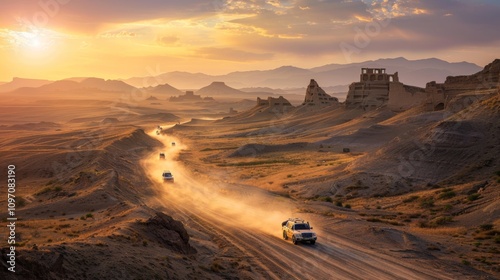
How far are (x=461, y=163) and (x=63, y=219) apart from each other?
3330 centimetres

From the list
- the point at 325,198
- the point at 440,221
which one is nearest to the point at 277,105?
the point at 325,198

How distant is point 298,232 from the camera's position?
28.7 metres

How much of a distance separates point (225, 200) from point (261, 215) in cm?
839

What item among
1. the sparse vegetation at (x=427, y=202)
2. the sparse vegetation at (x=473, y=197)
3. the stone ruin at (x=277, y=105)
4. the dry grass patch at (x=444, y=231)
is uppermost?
the stone ruin at (x=277, y=105)

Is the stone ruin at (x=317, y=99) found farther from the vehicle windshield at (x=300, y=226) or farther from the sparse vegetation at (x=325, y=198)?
the vehicle windshield at (x=300, y=226)

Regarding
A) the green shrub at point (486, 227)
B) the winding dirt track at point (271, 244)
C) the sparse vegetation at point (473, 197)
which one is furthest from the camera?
the sparse vegetation at point (473, 197)

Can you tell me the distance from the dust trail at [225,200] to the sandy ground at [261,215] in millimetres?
134

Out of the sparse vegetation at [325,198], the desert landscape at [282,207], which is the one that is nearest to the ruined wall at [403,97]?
the desert landscape at [282,207]

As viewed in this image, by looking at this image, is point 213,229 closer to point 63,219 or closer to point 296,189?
point 63,219

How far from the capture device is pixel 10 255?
1389cm

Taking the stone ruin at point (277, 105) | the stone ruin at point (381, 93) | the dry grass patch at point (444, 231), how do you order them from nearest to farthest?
the dry grass patch at point (444, 231)
the stone ruin at point (381, 93)
the stone ruin at point (277, 105)

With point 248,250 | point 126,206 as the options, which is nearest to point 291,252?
point 248,250

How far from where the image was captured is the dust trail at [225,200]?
122 ft

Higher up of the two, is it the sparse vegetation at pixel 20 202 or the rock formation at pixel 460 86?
the rock formation at pixel 460 86
